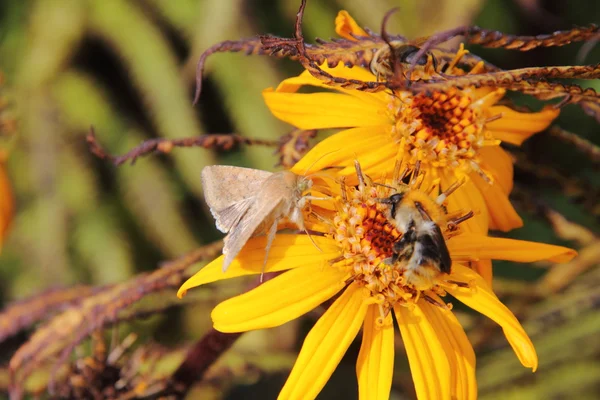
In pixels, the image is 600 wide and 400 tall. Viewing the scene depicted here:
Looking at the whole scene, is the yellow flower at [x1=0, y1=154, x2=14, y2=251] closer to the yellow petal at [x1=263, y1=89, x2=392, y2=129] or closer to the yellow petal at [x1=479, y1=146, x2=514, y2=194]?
the yellow petal at [x1=263, y1=89, x2=392, y2=129]

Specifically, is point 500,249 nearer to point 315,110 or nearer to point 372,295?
point 372,295

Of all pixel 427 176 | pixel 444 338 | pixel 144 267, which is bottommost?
pixel 144 267

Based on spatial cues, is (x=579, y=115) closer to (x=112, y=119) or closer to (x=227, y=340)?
(x=227, y=340)

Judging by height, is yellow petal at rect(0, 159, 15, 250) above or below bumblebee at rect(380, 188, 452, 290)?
above

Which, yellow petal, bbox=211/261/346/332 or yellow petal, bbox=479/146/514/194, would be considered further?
yellow petal, bbox=479/146/514/194

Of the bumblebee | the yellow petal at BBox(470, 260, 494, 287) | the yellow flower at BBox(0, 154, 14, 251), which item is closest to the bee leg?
the bumblebee

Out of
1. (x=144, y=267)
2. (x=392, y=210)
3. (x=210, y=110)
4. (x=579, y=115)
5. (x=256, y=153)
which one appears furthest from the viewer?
(x=210, y=110)

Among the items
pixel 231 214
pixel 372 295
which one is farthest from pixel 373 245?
pixel 231 214

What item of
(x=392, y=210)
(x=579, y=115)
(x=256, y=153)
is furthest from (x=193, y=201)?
(x=392, y=210)
